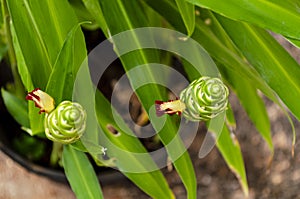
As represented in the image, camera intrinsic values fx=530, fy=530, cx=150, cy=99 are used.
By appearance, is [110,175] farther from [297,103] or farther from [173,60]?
[297,103]

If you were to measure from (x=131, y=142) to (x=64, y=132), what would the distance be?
0.20 m

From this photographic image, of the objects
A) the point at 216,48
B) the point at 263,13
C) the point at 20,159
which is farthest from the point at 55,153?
the point at 263,13

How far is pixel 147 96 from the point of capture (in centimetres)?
60

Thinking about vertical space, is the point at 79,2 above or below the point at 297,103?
above

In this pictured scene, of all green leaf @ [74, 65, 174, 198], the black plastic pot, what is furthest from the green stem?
green leaf @ [74, 65, 174, 198]

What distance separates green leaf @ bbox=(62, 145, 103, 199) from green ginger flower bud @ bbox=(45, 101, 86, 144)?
0.41 feet

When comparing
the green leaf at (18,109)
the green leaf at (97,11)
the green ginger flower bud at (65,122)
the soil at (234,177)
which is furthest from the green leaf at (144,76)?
the soil at (234,177)

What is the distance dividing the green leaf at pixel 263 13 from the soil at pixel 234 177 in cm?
54

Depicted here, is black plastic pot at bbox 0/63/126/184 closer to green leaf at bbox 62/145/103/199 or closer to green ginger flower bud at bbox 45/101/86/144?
green leaf at bbox 62/145/103/199

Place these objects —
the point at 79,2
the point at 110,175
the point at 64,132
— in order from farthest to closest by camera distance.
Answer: the point at 110,175, the point at 79,2, the point at 64,132

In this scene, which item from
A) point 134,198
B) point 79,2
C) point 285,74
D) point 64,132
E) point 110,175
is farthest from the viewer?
point 134,198

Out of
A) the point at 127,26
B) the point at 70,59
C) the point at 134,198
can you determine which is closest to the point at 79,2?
the point at 127,26

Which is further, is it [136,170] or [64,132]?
[136,170]

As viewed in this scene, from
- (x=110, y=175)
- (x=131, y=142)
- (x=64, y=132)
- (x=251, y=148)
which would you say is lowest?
(x=251, y=148)
